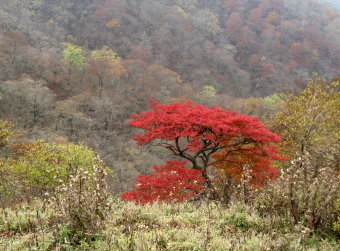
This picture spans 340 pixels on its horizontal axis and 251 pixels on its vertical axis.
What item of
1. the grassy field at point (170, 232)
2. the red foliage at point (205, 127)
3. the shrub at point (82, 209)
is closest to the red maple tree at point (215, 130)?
the red foliage at point (205, 127)

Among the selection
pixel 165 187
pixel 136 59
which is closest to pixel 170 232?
pixel 165 187

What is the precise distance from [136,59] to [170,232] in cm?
5464

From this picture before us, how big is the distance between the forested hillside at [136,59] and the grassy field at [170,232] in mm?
18030

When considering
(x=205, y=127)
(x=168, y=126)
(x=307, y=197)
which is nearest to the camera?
(x=307, y=197)

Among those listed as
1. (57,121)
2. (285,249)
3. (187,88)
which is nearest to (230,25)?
(187,88)

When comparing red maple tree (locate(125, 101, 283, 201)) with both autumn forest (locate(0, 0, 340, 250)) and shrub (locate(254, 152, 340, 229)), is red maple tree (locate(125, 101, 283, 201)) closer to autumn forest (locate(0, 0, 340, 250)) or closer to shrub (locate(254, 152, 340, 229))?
autumn forest (locate(0, 0, 340, 250))

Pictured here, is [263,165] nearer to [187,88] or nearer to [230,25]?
[187,88]

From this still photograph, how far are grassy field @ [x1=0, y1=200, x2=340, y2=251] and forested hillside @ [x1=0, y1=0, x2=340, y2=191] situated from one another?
18030mm

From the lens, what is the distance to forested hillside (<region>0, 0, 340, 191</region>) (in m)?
30.8

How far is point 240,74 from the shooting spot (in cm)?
6562

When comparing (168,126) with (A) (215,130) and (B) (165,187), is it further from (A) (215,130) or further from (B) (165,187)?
(B) (165,187)

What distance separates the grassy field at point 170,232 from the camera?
3.88 metres

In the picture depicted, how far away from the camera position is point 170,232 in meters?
4.43

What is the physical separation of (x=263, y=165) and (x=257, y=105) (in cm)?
3655
